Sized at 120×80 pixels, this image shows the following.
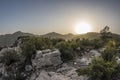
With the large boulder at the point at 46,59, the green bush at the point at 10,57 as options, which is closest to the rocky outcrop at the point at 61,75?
the large boulder at the point at 46,59

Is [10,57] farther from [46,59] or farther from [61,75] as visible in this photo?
[61,75]

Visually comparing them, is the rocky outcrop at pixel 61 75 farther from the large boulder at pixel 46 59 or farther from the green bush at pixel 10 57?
the green bush at pixel 10 57

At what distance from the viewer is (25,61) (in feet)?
68.1

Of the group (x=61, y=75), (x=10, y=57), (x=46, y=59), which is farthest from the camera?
(x=10, y=57)

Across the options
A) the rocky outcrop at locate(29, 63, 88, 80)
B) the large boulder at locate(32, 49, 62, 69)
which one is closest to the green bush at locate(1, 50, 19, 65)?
the large boulder at locate(32, 49, 62, 69)

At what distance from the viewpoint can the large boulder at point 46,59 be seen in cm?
1904

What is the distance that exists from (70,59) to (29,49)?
4.87m

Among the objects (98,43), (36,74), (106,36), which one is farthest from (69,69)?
(106,36)

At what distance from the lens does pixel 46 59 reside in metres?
19.3

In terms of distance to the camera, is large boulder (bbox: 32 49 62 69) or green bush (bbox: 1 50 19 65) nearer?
large boulder (bbox: 32 49 62 69)

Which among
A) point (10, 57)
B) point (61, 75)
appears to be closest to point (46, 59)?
point (61, 75)

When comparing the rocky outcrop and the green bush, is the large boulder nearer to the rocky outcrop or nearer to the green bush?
the rocky outcrop

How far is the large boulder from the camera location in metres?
19.0

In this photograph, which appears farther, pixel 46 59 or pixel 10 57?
pixel 10 57
